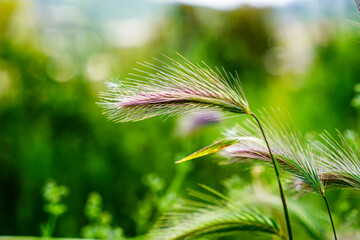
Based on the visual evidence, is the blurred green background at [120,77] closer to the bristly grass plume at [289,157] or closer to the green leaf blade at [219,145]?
the bristly grass plume at [289,157]

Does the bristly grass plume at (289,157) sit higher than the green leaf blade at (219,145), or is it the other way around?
the green leaf blade at (219,145)

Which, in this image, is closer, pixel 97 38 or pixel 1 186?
pixel 1 186

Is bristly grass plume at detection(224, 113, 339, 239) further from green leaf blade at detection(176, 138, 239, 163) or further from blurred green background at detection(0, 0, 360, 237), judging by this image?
blurred green background at detection(0, 0, 360, 237)

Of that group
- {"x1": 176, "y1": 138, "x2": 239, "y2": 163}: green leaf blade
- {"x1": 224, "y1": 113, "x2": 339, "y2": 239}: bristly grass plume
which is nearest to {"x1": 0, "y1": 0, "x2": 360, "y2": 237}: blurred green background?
{"x1": 224, "y1": 113, "x2": 339, "y2": 239}: bristly grass plume

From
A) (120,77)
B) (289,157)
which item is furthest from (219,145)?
(120,77)

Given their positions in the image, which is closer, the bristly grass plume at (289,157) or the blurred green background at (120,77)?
the bristly grass plume at (289,157)

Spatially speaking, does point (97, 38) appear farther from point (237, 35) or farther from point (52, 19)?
point (237, 35)

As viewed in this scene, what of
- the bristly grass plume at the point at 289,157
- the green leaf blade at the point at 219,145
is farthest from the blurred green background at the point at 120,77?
the green leaf blade at the point at 219,145

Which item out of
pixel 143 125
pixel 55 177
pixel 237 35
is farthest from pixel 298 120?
pixel 55 177
